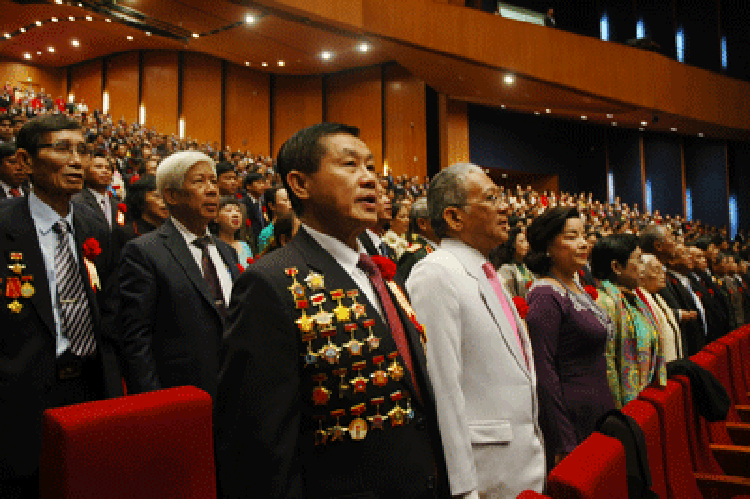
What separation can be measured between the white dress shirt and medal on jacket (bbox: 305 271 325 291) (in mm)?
872

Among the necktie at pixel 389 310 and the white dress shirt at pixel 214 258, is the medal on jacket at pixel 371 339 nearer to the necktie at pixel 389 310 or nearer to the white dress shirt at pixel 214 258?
the necktie at pixel 389 310

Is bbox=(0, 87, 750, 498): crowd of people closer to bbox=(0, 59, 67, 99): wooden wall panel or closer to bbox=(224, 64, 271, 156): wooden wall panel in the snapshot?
bbox=(224, 64, 271, 156): wooden wall panel

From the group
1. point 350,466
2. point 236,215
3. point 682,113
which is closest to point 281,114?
point 682,113

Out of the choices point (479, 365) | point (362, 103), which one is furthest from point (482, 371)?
point (362, 103)

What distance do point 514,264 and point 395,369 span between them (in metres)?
3.58

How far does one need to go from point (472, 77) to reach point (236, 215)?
897cm

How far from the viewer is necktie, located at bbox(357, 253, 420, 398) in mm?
1314

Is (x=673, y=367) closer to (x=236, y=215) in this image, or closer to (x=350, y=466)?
(x=350, y=466)

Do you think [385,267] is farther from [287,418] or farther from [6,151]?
[6,151]

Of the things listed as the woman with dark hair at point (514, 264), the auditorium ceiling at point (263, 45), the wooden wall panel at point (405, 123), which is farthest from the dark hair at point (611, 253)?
the wooden wall panel at point (405, 123)

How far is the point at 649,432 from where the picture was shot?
170 centimetres

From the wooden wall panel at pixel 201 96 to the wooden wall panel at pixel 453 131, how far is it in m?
4.94

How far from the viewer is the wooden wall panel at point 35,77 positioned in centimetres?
1529

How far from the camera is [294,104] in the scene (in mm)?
14617
